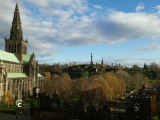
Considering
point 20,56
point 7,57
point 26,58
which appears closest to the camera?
point 7,57

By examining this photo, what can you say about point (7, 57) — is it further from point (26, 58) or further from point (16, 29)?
point (16, 29)

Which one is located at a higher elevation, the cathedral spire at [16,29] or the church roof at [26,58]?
the cathedral spire at [16,29]

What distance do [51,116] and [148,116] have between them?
16.4m

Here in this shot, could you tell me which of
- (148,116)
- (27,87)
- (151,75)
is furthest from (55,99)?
(151,75)

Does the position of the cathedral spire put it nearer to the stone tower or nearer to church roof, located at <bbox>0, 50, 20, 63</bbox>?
the stone tower

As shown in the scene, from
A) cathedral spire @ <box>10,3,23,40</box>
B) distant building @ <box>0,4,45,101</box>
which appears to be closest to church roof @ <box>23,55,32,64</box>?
distant building @ <box>0,4,45,101</box>

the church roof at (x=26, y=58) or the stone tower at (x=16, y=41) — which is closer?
the stone tower at (x=16, y=41)

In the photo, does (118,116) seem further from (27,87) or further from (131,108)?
(27,87)

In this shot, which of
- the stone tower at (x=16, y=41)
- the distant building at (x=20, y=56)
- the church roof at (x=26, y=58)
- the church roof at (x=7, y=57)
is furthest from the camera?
the church roof at (x=26, y=58)

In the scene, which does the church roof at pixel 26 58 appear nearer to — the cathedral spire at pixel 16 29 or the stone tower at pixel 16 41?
the stone tower at pixel 16 41

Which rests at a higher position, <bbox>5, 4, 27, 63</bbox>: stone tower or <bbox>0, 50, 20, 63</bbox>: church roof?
<bbox>5, 4, 27, 63</bbox>: stone tower

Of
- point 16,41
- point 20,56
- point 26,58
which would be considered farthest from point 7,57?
point 26,58

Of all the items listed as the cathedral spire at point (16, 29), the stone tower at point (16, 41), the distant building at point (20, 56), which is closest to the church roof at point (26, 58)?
the distant building at point (20, 56)

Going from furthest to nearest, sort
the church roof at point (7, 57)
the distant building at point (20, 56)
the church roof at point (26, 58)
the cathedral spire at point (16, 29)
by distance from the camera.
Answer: the church roof at point (26, 58) < the cathedral spire at point (16, 29) < the distant building at point (20, 56) < the church roof at point (7, 57)
